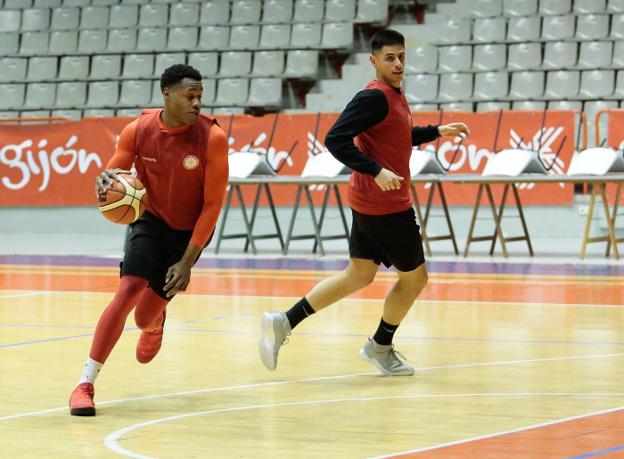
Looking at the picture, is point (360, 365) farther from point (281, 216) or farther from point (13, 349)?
point (281, 216)

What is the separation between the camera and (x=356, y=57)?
25234 mm

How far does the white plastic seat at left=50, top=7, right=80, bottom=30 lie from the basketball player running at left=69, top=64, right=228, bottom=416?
20.9 metres

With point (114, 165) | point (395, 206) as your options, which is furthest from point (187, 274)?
point (395, 206)

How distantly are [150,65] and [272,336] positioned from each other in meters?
18.4

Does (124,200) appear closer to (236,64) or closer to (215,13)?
(236,64)

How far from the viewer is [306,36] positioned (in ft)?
81.1

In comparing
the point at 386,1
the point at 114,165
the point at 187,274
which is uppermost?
the point at 386,1

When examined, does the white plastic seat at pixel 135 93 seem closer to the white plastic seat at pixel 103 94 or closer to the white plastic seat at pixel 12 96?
the white plastic seat at pixel 103 94

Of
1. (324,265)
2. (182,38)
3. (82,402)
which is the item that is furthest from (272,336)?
(182,38)

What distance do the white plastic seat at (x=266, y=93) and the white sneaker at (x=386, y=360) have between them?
53.9ft

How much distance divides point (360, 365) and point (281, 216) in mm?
12432

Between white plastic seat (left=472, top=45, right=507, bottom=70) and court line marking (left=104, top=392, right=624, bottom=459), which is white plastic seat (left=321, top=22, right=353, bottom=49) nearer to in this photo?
white plastic seat (left=472, top=45, right=507, bottom=70)

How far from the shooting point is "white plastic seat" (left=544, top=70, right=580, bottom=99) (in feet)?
70.5

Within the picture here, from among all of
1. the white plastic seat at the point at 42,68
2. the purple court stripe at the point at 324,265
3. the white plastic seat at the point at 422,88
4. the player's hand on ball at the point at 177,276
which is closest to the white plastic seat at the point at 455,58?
the white plastic seat at the point at 422,88
